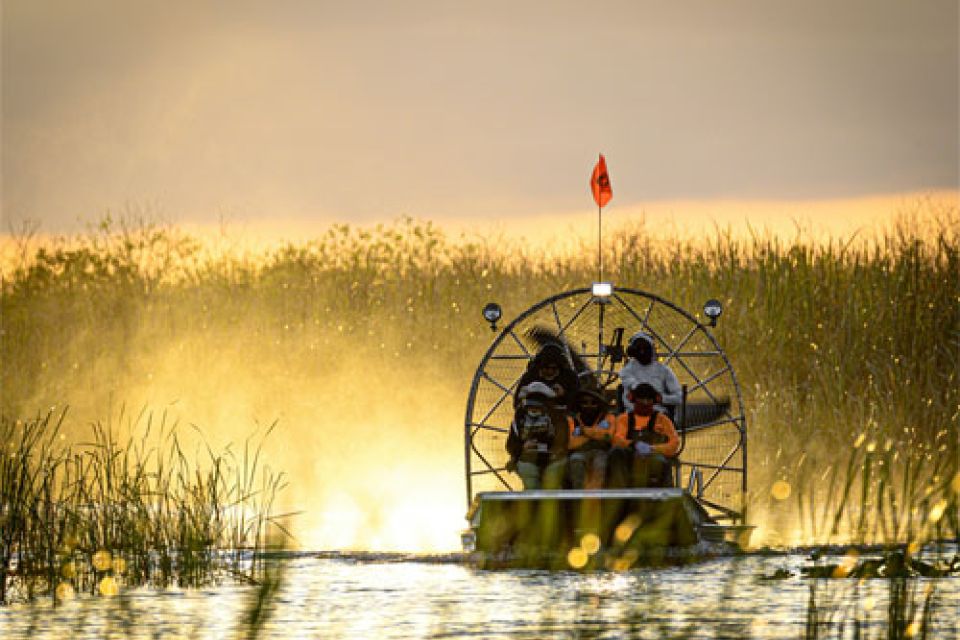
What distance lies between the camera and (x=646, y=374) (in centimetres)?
1548

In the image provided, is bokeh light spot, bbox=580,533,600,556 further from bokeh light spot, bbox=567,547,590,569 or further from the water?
the water

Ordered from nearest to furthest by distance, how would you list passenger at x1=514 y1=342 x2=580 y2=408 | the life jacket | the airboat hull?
the airboat hull → passenger at x1=514 y1=342 x2=580 y2=408 → the life jacket

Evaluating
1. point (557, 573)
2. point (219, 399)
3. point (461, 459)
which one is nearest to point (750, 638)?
point (557, 573)

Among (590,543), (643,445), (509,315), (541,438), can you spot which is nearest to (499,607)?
(590,543)

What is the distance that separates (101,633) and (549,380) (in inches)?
201

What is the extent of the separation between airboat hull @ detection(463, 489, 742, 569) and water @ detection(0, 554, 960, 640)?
22 cm

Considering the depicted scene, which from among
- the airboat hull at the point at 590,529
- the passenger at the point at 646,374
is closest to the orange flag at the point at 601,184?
the passenger at the point at 646,374

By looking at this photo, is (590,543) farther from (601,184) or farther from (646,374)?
(601,184)

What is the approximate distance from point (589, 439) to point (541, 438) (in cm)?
43

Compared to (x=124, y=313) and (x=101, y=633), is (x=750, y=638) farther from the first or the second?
(x=124, y=313)

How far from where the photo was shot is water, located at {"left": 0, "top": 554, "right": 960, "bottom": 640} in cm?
1075

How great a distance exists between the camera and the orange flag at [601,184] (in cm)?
1673

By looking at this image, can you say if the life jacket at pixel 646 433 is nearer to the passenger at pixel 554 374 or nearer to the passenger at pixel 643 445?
the passenger at pixel 643 445

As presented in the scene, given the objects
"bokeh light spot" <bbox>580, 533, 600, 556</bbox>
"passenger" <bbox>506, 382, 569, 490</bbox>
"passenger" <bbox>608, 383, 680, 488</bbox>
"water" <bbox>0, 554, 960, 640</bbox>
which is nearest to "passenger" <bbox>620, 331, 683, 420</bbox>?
"passenger" <bbox>608, 383, 680, 488</bbox>
